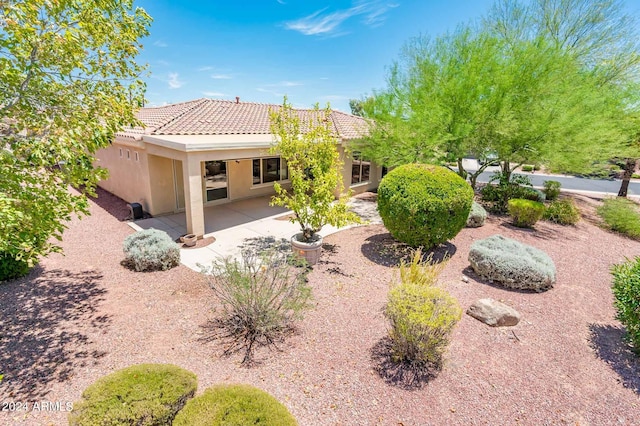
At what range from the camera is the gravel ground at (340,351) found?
4.09 metres

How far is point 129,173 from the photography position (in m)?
13.1

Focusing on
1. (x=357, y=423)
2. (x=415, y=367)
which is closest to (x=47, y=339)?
(x=357, y=423)

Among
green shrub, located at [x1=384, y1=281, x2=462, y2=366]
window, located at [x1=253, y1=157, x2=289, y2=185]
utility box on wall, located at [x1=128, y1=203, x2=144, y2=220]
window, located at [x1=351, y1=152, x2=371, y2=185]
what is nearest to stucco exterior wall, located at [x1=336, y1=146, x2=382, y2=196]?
window, located at [x1=351, y1=152, x2=371, y2=185]

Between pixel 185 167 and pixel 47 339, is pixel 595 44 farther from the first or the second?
pixel 47 339

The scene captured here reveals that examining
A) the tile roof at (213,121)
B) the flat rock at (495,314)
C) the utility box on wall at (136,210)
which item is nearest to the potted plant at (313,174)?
the tile roof at (213,121)

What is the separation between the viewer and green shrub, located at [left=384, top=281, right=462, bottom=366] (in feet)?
14.8

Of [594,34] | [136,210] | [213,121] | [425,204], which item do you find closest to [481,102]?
[425,204]

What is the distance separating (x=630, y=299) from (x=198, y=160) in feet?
34.3

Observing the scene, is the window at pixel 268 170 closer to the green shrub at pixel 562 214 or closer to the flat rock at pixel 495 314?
the flat rock at pixel 495 314

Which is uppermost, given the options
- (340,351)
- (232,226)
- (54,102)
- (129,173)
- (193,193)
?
(54,102)

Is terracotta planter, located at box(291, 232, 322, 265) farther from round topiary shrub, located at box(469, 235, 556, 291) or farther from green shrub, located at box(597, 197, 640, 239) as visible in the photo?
green shrub, located at box(597, 197, 640, 239)

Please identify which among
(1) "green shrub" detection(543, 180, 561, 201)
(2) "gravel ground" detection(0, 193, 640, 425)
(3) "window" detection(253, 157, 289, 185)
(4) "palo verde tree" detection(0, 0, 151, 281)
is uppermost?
(4) "palo verde tree" detection(0, 0, 151, 281)

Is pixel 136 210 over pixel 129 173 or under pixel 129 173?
under

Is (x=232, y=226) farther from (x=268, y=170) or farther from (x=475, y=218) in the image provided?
(x=475, y=218)
